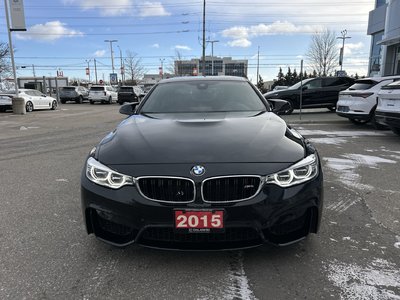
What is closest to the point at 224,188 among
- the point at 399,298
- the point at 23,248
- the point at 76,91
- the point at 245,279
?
the point at 245,279

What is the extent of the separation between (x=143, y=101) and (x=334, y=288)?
3.03 metres

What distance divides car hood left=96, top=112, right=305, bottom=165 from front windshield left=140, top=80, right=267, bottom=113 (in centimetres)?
61

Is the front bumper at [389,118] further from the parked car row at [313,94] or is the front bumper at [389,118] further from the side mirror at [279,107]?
the parked car row at [313,94]

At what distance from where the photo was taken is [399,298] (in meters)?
2.42

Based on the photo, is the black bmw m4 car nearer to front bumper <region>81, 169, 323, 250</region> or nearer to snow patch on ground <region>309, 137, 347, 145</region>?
front bumper <region>81, 169, 323, 250</region>

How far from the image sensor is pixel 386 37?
23047 mm

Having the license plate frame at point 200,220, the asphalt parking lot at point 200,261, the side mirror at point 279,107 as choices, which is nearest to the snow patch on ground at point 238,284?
the asphalt parking lot at point 200,261

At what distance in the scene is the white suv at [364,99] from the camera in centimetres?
1020

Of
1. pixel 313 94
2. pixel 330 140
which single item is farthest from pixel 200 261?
pixel 313 94

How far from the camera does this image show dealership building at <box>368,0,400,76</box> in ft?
71.4

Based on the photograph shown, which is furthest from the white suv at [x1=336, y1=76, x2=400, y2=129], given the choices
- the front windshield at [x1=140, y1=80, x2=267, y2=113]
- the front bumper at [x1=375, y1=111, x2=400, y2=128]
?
the front windshield at [x1=140, y1=80, x2=267, y2=113]

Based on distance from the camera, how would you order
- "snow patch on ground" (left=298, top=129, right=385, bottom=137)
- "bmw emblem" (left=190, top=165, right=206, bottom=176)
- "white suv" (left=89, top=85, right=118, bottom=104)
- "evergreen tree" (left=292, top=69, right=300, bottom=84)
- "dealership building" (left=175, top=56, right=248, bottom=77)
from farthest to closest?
"dealership building" (left=175, top=56, right=248, bottom=77) → "evergreen tree" (left=292, top=69, right=300, bottom=84) → "white suv" (left=89, top=85, right=118, bottom=104) → "snow patch on ground" (left=298, top=129, right=385, bottom=137) → "bmw emblem" (left=190, top=165, right=206, bottom=176)

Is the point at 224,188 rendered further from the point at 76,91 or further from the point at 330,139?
the point at 76,91

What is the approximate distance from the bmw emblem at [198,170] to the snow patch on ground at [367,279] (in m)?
1.21
